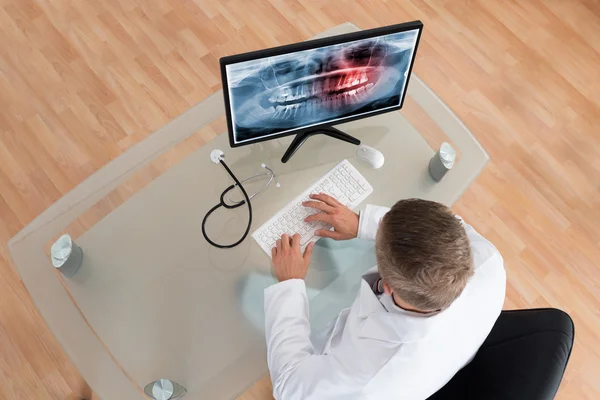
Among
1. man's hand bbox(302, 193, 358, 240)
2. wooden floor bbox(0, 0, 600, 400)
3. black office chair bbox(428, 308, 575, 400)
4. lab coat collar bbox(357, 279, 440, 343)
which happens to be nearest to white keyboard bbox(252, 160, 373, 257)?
man's hand bbox(302, 193, 358, 240)

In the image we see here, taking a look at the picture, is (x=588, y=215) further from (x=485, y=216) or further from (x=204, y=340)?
(x=204, y=340)

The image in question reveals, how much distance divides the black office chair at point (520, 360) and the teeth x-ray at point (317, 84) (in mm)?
721

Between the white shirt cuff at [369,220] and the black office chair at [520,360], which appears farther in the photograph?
the white shirt cuff at [369,220]

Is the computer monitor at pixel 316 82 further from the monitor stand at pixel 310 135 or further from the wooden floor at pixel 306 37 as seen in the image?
the wooden floor at pixel 306 37

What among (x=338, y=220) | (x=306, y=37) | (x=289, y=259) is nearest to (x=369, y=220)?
(x=338, y=220)

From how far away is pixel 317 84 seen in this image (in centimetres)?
139

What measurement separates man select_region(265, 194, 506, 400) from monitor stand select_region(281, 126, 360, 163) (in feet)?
1.47

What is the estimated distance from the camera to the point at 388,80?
1.47 meters

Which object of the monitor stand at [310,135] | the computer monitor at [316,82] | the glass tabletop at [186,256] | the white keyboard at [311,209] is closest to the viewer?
the computer monitor at [316,82]

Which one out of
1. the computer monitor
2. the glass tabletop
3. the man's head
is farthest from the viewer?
the glass tabletop

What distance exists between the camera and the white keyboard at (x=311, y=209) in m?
1.50

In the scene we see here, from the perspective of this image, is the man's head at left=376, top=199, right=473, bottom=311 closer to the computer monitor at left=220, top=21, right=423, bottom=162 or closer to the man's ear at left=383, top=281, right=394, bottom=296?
the man's ear at left=383, top=281, right=394, bottom=296

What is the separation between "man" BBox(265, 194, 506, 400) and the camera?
3.36 feet

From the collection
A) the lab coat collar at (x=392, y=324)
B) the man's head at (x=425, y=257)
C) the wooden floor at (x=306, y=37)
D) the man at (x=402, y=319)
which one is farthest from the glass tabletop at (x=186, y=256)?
the wooden floor at (x=306, y=37)
